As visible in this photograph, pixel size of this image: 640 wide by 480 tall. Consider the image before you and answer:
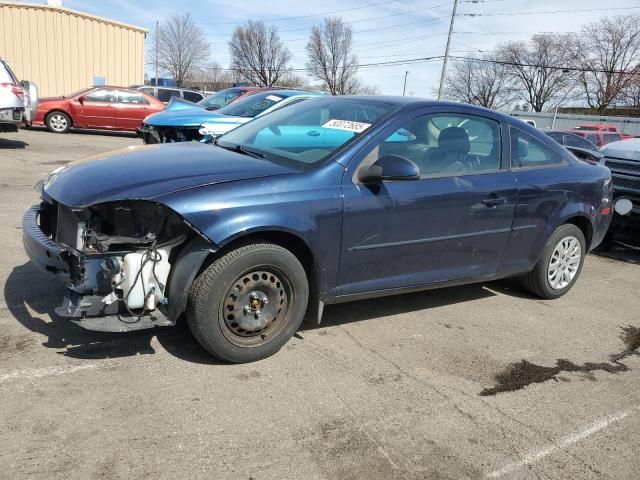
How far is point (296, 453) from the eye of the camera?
2.66 meters

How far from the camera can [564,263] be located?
5.12 m

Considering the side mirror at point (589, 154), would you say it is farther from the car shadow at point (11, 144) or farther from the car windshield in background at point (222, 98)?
the car shadow at point (11, 144)

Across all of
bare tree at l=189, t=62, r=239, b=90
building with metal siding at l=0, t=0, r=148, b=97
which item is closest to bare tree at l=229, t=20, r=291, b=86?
bare tree at l=189, t=62, r=239, b=90

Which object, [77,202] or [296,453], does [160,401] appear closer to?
[296,453]

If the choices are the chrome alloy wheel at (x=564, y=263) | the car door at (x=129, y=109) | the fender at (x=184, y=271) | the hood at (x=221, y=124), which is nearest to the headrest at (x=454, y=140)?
the chrome alloy wheel at (x=564, y=263)

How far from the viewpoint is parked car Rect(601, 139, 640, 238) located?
6.78 meters

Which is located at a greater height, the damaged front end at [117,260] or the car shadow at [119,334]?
the damaged front end at [117,260]

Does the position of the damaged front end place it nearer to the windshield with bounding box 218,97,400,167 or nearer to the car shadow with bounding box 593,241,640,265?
the windshield with bounding box 218,97,400,167

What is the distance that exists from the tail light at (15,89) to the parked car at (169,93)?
27.6 feet

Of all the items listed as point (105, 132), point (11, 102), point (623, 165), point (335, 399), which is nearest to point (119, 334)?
point (335, 399)

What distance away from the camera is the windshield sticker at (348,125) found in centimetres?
386

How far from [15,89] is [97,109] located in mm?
5408

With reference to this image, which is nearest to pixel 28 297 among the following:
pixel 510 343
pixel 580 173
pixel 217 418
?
pixel 217 418

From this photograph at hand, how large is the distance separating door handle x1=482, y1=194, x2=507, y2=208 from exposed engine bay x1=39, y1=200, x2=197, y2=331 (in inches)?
88.9
